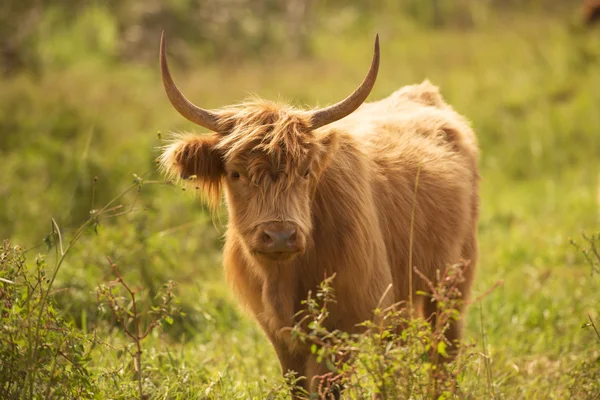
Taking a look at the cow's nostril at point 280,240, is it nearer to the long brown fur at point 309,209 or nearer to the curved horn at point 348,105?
the long brown fur at point 309,209

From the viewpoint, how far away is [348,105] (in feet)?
13.3

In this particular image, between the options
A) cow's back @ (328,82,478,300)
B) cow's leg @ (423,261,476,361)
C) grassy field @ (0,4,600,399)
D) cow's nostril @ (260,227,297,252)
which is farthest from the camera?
cow's leg @ (423,261,476,361)

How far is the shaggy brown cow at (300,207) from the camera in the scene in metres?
3.94

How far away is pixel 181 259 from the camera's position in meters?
7.52

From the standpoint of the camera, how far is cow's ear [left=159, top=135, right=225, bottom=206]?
4152 millimetres

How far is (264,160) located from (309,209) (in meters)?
0.34

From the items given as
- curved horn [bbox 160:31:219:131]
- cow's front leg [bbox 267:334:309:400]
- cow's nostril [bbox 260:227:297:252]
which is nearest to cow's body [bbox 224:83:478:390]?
cow's front leg [bbox 267:334:309:400]

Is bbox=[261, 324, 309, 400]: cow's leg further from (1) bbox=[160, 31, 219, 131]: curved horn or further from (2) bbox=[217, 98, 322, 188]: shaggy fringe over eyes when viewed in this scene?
(1) bbox=[160, 31, 219, 131]: curved horn

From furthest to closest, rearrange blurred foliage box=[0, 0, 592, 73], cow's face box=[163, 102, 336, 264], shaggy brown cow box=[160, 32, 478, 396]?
blurred foliage box=[0, 0, 592, 73], shaggy brown cow box=[160, 32, 478, 396], cow's face box=[163, 102, 336, 264]

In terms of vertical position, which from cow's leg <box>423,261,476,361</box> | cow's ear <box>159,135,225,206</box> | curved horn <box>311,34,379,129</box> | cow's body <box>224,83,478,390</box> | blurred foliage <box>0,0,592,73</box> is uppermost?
blurred foliage <box>0,0,592,73</box>

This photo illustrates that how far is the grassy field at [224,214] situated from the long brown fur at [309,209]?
1.18 ft

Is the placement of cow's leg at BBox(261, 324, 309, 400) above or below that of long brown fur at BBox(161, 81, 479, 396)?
below

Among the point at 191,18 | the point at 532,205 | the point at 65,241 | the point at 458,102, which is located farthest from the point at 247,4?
the point at 65,241

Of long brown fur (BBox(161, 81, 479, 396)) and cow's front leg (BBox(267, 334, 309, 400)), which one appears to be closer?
long brown fur (BBox(161, 81, 479, 396))
